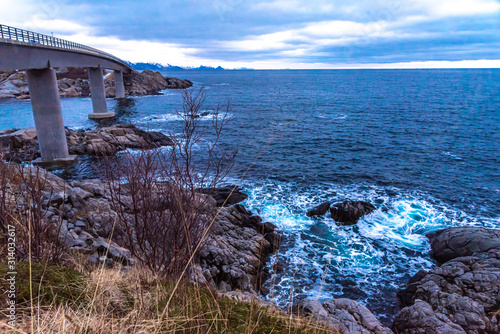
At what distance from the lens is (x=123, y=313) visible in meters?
3.54

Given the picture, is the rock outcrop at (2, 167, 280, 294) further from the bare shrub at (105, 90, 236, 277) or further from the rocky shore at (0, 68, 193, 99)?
the rocky shore at (0, 68, 193, 99)

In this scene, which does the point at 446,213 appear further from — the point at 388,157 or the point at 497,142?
the point at 497,142

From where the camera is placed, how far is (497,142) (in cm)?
3591

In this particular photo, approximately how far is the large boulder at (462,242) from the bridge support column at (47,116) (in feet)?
99.6

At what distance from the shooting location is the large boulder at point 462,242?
14.6 meters

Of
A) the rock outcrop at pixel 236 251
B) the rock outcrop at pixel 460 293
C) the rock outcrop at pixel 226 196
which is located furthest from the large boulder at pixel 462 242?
the rock outcrop at pixel 226 196

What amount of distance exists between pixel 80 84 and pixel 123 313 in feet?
326

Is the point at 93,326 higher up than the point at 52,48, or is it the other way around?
the point at 52,48

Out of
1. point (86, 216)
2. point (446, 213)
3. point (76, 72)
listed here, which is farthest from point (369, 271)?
point (76, 72)

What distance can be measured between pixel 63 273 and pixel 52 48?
1238 inches

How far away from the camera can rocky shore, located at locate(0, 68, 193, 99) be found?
73125 mm

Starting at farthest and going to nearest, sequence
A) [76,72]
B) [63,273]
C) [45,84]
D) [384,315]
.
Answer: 1. [76,72]
2. [45,84]
3. [384,315]
4. [63,273]

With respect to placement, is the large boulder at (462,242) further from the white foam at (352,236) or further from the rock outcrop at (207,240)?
the rock outcrop at (207,240)

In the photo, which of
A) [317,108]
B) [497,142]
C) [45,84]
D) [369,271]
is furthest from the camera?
[317,108]
